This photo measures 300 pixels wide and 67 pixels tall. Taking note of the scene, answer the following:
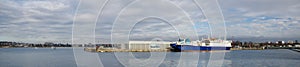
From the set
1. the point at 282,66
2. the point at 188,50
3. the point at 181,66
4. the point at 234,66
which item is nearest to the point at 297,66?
the point at 282,66

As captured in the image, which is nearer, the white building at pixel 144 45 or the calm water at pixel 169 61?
the calm water at pixel 169 61

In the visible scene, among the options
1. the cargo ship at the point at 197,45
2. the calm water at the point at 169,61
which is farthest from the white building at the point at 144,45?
the calm water at the point at 169,61

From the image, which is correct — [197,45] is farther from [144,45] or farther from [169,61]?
[169,61]

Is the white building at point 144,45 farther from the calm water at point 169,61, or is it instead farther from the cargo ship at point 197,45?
the calm water at point 169,61

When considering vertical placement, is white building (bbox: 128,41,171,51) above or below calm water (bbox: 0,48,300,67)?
above

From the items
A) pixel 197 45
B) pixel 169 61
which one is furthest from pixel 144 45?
pixel 169 61

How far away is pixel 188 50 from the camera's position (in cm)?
6294

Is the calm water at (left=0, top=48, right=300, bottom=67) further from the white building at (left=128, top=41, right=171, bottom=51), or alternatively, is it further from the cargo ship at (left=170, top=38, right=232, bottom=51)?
the white building at (left=128, top=41, right=171, bottom=51)

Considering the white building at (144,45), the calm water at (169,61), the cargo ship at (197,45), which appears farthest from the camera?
the white building at (144,45)

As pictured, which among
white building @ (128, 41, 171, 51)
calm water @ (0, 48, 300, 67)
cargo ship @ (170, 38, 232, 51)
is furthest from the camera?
white building @ (128, 41, 171, 51)

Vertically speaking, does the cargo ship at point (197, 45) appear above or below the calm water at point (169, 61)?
above

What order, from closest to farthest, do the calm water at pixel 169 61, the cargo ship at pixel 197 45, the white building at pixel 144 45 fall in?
the calm water at pixel 169 61 → the cargo ship at pixel 197 45 → the white building at pixel 144 45

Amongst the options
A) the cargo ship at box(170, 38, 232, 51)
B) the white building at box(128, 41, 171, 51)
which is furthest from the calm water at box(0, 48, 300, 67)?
the white building at box(128, 41, 171, 51)

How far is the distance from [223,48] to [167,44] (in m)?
13.2
